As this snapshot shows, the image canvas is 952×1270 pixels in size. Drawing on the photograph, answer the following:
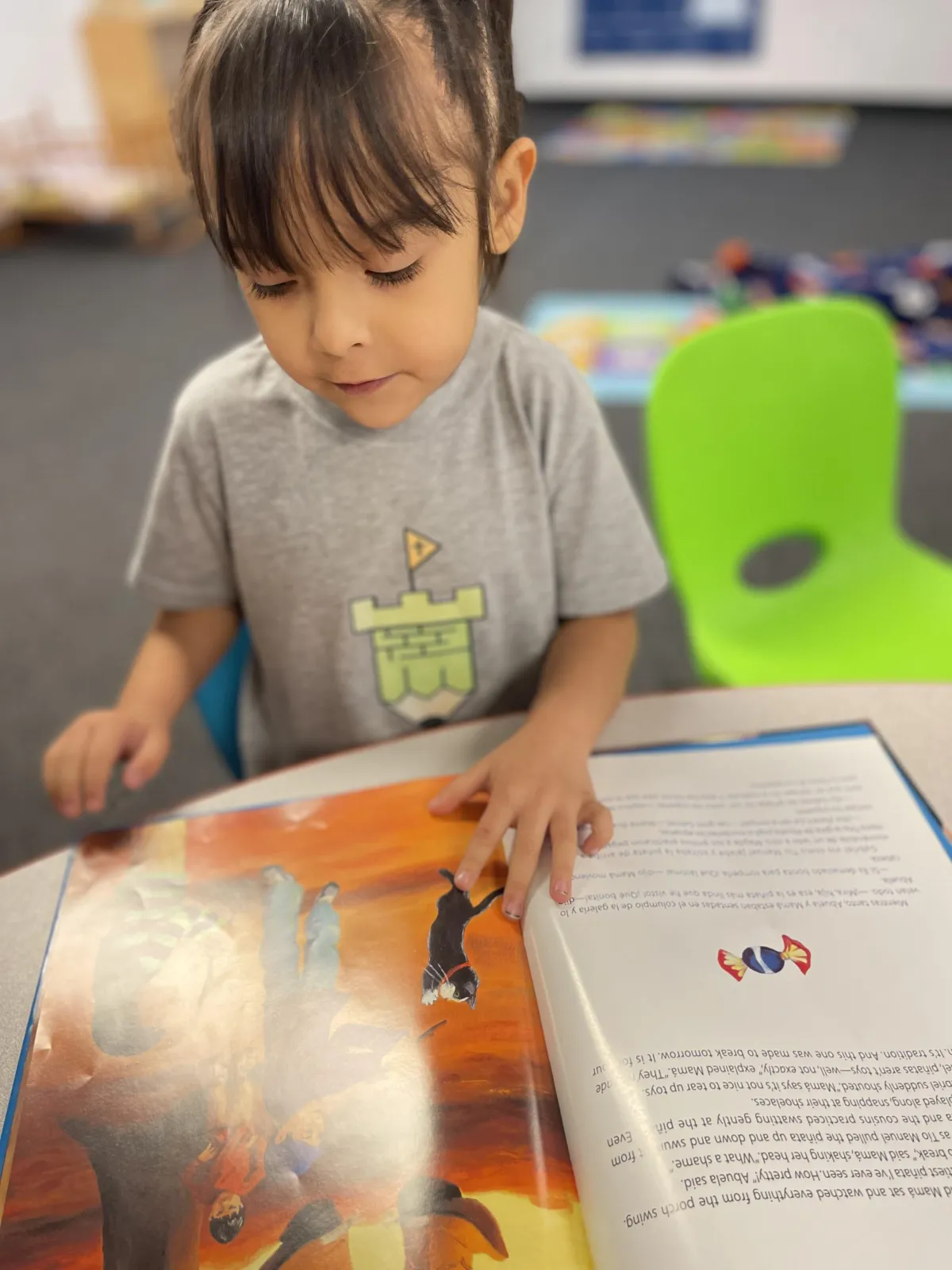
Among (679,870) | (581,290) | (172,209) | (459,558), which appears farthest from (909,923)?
(172,209)

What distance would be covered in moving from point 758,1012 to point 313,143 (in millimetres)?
401

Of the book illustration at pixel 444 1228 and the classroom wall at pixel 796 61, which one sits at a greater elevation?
the classroom wall at pixel 796 61

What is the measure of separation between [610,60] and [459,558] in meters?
4.61

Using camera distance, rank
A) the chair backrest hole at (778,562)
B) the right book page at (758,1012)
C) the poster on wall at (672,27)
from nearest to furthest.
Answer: the right book page at (758,1012)
the chair backrest hole at (778,562)
the poster on wall at (672,27)

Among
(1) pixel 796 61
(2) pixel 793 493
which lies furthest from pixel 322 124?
(1) pixel 796 61

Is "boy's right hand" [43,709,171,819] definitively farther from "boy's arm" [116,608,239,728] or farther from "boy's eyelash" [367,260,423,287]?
"boy's eyelash" [367,260,423,287]

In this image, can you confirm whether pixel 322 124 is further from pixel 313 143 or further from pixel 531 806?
pixel 531 806

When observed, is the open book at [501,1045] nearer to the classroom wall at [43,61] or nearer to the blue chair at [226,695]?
the blue chair at [226,695]

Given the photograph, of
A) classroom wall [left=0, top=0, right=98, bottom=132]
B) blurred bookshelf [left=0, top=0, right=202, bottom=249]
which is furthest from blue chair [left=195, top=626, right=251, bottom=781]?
classroom wall [left=0, top=0, right=98, bottom=132]

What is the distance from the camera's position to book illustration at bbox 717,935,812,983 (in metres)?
0.42

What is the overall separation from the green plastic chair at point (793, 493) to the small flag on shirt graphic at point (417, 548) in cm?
37

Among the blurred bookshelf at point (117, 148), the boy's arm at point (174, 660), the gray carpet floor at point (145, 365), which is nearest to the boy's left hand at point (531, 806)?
the boy's arm at point (174, 660)

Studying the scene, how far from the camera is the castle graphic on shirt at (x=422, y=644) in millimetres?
677

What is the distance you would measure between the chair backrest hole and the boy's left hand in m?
1.24
